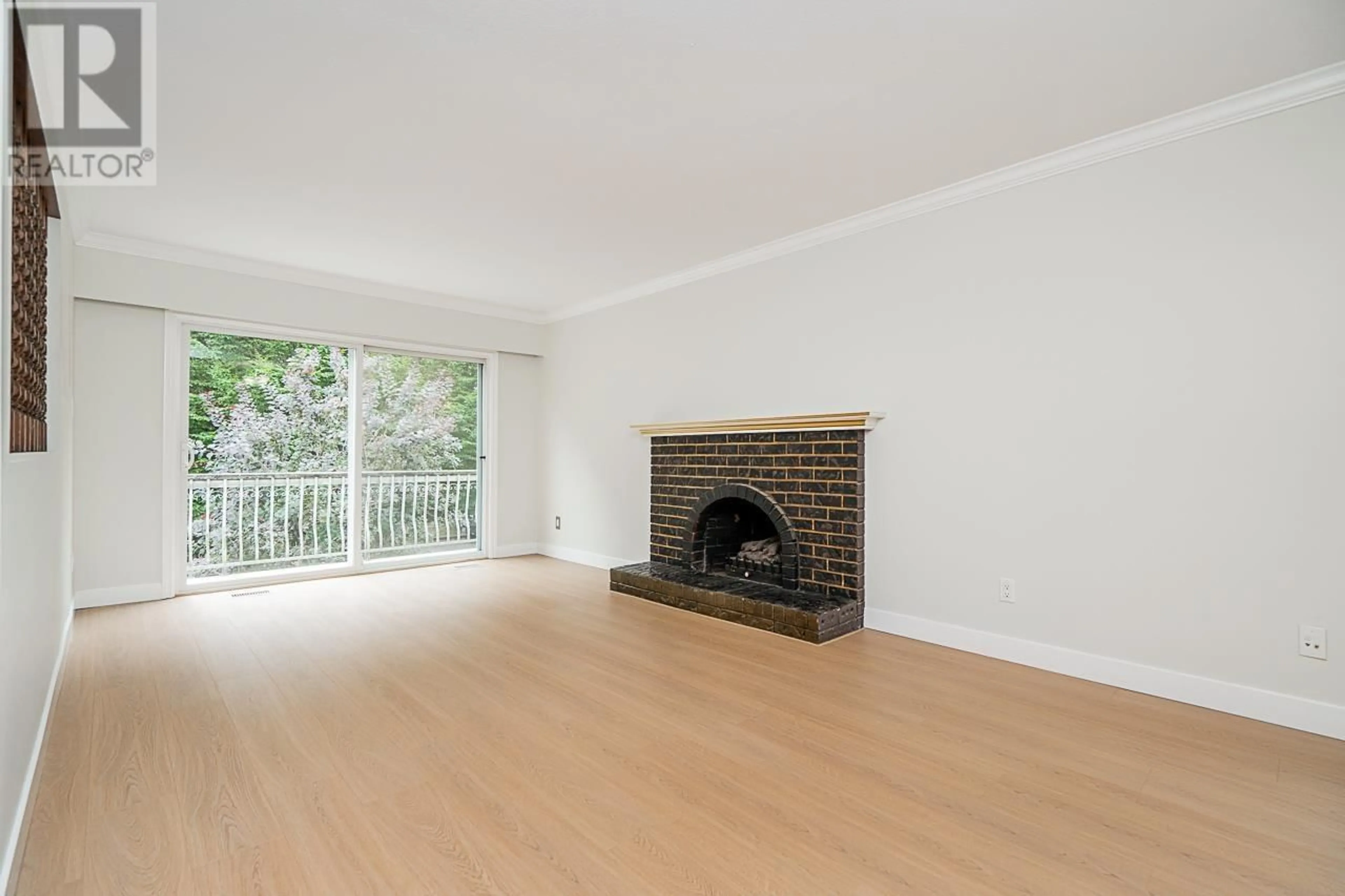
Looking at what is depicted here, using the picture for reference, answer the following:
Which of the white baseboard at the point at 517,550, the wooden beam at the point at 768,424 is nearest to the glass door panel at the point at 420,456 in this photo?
the white baseboard at the point at 517,550

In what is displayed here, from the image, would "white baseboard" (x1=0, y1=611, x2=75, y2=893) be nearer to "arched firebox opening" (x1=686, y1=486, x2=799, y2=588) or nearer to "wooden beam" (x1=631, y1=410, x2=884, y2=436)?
"arched firebox opening" (x1=686, y1=486, x2=799, y2=588)

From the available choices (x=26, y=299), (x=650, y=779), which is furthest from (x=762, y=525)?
(x=26, y=299)

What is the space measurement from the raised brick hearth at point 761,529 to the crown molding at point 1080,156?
4.09ft

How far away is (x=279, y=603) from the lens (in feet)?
14.0

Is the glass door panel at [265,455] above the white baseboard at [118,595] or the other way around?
above

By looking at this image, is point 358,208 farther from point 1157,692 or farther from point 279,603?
point 1157,692

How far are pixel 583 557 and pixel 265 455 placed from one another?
8.99ft

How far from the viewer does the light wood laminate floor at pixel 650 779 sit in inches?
62.1

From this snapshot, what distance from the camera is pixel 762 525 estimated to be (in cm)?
481

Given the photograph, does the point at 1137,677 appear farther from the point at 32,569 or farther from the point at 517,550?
the point at 517,550

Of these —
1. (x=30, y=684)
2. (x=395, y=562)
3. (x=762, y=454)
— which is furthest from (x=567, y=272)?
(x=30, y=684)

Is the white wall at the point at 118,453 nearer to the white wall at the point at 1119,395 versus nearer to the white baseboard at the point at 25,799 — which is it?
the white baseboard at the point at 25,799

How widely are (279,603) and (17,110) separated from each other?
10.7 feet

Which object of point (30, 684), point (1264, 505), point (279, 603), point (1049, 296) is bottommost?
point (279, 603)
